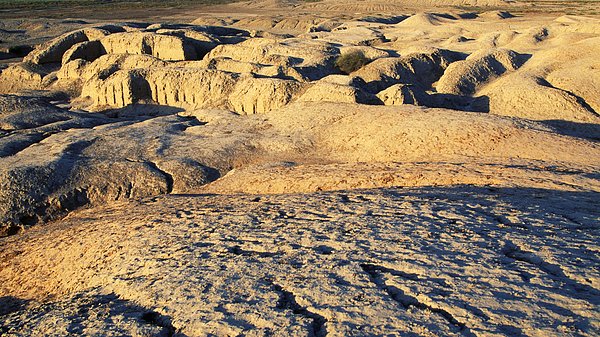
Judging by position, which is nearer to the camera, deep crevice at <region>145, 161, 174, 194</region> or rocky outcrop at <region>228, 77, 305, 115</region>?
deep crevice at <region>145, 161, 174, 194</region>

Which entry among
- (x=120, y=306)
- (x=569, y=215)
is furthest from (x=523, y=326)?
(x=120, y=306)

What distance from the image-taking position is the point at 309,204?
6934 mm

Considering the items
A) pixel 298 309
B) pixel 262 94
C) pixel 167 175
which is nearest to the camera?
pixel 298 309

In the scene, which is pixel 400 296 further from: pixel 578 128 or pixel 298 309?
pixel 578 128

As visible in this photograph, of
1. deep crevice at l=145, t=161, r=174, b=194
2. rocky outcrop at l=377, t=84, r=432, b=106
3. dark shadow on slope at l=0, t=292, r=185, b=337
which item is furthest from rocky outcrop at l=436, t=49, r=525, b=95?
dark shadow on slope at l=0, t=292, r=185, b=337

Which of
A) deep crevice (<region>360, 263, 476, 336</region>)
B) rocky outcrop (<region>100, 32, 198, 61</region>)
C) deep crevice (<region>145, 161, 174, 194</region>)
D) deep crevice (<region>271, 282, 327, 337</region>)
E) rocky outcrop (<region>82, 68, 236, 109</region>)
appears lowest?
deep crevice (<region>145, 161, 174, 194</region>)

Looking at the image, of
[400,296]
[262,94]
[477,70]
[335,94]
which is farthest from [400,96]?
[400,296]

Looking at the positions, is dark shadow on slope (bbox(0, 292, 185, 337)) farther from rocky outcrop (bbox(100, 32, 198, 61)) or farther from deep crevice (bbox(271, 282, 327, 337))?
rocky outcrop (bbox(100, 32, 198, 61))

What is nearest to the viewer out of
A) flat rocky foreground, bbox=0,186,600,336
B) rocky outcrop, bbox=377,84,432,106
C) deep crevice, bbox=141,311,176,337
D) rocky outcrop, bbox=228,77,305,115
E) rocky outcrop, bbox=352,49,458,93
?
flat rocky foreground, bbox=0,186,600,336

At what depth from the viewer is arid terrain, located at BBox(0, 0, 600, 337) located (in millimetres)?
4207

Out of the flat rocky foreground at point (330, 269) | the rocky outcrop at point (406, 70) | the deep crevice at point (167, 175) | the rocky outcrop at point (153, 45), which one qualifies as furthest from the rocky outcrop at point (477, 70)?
the flat rocky foreground at point (330, 269)

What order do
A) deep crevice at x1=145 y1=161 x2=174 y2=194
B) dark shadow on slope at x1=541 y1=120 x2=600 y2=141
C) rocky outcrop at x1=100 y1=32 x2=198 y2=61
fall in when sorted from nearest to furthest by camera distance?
deep crevice at x1=145 y1=161 x2=174 y2=194, dark shadow on slope at x1=541 y1=120 x2=600 y2=141, rocky outcrop at x1=100 y1=32 x2=198 y2=61

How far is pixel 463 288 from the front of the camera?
4.30 meters

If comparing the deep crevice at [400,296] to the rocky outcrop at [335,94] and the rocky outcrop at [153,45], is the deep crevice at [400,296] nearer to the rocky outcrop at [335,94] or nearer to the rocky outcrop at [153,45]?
the rocky outcrop at [335,94]
